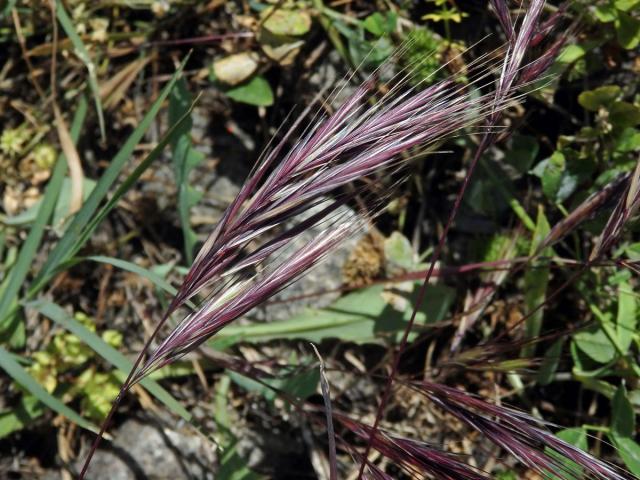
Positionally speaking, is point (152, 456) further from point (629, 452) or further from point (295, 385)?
point (629, 452)

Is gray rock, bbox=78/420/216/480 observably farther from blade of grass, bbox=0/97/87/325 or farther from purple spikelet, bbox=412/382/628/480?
purple spikelet, bbox=412/382/628/480

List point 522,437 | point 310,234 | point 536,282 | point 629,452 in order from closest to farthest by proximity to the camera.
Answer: point 522,437 < point 629,452 < point 536,282 < point 310,234

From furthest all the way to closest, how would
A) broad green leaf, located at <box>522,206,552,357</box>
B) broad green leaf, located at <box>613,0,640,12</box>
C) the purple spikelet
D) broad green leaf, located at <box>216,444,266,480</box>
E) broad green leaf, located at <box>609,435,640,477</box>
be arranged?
broad green leaf, located at <box>216,444,266,480</box>, broad green leaf, located at <box>522,206,552,357</box>, broad green leaf, located at <box>613,0,640,12</box>, broad green leaf, located at <box>609,435,640,477</box>, the purple spikelet

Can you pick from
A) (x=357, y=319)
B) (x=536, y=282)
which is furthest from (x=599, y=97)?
(x=357, y=319)

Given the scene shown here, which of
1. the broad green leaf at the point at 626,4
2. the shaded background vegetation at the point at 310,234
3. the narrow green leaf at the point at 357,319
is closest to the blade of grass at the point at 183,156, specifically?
the shaded background vegetation at the point at 310,234

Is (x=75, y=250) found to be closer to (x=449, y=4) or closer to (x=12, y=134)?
(x=12, y=134)

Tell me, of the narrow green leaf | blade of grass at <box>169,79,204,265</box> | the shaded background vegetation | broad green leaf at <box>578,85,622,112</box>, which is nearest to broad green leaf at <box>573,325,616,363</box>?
the shaded background vegetation

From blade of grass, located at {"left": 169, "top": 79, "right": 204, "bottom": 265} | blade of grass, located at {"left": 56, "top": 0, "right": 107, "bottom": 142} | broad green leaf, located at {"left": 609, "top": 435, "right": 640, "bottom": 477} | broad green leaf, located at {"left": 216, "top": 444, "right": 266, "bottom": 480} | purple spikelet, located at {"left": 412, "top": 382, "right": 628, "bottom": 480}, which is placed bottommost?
broad green leaf, located at {"left": 609, "top": 435, "right": 640, "bottom": 477}
